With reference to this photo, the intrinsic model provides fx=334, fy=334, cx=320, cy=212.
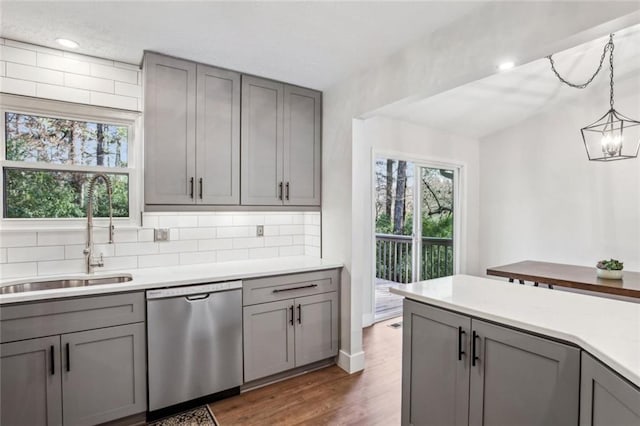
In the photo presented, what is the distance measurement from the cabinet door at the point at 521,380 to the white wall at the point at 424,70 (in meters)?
1.36

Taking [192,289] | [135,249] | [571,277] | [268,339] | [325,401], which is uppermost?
[135,249]

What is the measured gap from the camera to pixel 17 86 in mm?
2236

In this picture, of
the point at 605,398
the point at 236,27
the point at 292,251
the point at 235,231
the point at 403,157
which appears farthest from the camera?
the point at 403,157

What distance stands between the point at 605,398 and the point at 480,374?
0.50 m

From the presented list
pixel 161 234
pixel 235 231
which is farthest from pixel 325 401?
pixel 161 234

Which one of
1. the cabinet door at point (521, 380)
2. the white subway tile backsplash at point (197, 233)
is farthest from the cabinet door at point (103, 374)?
A: the cabinet door at point (521, 380)

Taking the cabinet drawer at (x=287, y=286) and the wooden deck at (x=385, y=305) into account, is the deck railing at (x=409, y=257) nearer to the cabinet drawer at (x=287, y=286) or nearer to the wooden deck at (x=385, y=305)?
the wooden deck at (x=385, y=305)

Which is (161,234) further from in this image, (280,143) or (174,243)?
(280,143)

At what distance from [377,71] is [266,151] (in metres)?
1.12

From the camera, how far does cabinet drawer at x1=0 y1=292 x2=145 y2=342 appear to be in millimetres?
1792

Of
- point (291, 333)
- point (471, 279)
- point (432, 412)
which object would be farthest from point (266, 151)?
point (432, 412)

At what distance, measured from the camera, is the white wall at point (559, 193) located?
395cm

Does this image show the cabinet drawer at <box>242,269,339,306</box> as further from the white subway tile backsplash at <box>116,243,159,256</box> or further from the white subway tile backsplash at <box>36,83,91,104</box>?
the white subway tile backsplash at <box>36,83,91,104</box>

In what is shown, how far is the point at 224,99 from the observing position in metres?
2.71
